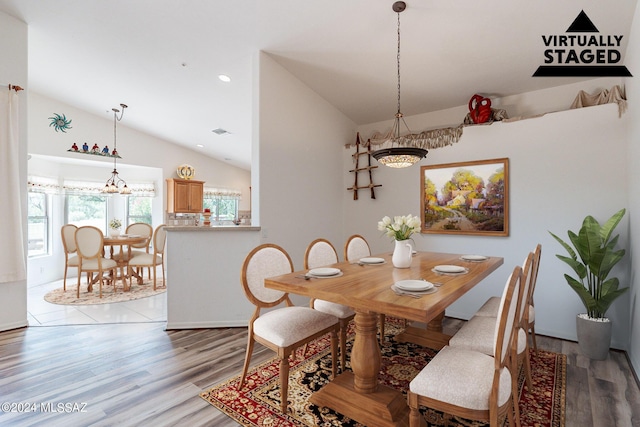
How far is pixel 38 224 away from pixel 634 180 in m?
8.28

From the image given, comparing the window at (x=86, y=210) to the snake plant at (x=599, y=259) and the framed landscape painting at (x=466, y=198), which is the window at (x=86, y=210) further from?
the snake plant at (x=599, y=259)

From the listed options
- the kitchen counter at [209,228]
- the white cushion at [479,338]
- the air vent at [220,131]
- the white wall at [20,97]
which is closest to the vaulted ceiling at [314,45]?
the white wall at [20,97]

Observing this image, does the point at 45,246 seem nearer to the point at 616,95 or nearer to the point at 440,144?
the point at 440,144

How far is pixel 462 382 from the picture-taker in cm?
135

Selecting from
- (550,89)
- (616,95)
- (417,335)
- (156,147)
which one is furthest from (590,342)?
(156,147)

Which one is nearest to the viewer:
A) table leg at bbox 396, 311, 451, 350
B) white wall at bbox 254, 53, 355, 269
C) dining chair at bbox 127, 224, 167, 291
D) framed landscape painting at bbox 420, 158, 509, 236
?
table leg at bbox 396, 311, 451, 350

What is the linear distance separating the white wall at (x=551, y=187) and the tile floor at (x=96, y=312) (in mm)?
3693

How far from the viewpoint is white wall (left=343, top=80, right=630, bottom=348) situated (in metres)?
2.89

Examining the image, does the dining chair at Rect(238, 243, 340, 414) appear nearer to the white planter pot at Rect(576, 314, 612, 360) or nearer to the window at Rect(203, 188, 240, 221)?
the white planter pot at Rect(576, 314, 612, 360)

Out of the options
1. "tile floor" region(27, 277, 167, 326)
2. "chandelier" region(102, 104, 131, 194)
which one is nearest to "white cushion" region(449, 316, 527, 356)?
"tile floor" region(27, 277, 167, 326)

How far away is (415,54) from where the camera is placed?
119 inches

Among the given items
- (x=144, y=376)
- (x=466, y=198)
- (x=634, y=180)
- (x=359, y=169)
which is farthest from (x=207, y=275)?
(x=634, y=180)

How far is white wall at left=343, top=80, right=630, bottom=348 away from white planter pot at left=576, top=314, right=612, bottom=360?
0.44 metres

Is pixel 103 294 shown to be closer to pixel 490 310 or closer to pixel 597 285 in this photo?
pixel 490 310
